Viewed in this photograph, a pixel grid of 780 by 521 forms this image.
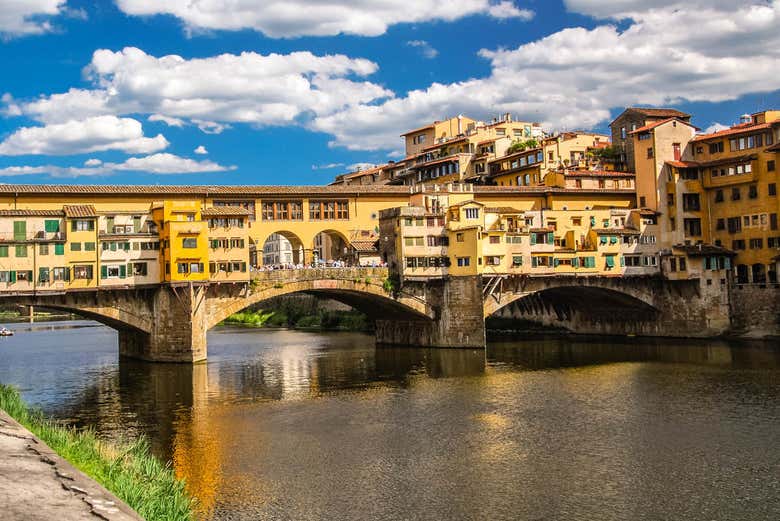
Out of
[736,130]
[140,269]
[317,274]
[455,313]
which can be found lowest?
[455,313]

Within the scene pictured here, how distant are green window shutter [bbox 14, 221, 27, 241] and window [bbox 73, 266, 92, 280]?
3812mm

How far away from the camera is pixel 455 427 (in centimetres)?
3509

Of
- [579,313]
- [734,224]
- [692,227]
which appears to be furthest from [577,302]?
[734,224]

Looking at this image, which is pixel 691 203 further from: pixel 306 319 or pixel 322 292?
pixel 306 319

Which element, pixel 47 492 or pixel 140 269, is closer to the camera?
pixel 47 492

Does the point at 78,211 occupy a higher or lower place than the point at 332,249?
higher

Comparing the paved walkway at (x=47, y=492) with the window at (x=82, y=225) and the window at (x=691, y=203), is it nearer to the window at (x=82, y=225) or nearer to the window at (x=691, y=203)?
the window at (x=82, y=225)

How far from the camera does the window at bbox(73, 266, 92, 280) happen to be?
178ft

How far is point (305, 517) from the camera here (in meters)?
23.0

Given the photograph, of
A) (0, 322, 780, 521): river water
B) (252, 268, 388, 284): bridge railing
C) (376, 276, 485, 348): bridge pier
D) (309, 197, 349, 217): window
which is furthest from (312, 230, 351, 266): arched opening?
(0, 322, 780, 521): river water

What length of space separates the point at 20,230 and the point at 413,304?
98.3 ft

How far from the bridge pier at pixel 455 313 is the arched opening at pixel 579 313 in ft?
18.3

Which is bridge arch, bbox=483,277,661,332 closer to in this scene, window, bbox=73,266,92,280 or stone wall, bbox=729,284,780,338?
stone wall, bbox=729,284,780,338

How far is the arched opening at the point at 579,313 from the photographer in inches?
2889
